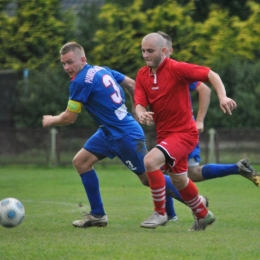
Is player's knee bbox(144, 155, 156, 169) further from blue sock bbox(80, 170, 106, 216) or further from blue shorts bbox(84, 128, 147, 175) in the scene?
blue sock bbox(80, 170, 106, 216)

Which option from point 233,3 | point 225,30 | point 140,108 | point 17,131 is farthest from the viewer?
point 233,3

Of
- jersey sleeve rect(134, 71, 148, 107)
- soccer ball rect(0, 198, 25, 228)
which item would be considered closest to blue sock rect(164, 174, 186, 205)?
jersey sleeve rect(134, 71, 148, 107)

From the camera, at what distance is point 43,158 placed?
21.2 metres

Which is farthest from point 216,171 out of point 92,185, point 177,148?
point 177,148

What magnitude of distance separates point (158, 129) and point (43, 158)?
13.6m

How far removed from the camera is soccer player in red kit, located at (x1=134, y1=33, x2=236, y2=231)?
759 centimetres

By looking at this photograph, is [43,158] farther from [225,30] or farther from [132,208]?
[132,208]

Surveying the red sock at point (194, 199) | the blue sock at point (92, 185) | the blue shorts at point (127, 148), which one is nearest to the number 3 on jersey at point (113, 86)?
the blue shorts at point (127, 148)

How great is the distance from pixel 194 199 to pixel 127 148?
3.09 feet

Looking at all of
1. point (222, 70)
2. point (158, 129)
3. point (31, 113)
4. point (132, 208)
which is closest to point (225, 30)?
point (222, 70)

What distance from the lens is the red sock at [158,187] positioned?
7.66 meters

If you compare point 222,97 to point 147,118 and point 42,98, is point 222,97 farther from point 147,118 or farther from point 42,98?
point 42,98

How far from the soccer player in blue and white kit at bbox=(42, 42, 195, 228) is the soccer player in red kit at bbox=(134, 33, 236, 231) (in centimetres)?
59

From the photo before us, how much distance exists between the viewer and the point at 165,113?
25.4ft
